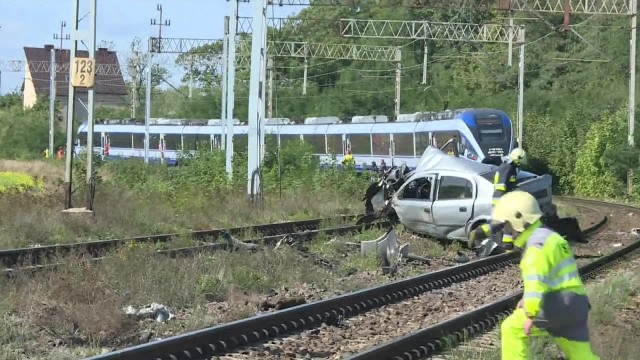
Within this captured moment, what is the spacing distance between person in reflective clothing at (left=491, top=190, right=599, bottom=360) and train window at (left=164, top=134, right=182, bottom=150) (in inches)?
1841

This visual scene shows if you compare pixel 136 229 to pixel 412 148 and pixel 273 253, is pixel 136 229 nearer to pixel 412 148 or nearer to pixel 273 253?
pixel 273 253

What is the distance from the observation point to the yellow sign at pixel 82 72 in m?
18.4

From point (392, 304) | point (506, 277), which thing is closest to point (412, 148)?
point (506, 277)

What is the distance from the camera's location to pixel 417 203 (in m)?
16.6

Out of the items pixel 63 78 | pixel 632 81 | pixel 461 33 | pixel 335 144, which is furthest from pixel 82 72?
pixel 63 78

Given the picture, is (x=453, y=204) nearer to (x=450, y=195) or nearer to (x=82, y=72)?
(x=450, y=195)

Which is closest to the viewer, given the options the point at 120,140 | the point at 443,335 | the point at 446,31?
the point at 443,335

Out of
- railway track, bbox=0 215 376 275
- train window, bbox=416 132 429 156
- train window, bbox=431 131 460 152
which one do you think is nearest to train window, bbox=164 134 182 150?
train window, bbox=416 132 429 156

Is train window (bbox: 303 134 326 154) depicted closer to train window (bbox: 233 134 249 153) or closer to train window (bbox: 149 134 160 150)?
train window (bbox: 233 134 249 153)

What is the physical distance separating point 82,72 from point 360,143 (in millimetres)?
23371

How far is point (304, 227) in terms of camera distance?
2109 cm

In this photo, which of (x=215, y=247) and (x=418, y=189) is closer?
(x=215, y=247)

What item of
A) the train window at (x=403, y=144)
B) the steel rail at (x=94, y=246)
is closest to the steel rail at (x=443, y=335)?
the steel rail at (x=94, y=246)

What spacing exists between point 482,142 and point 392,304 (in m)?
23.3
